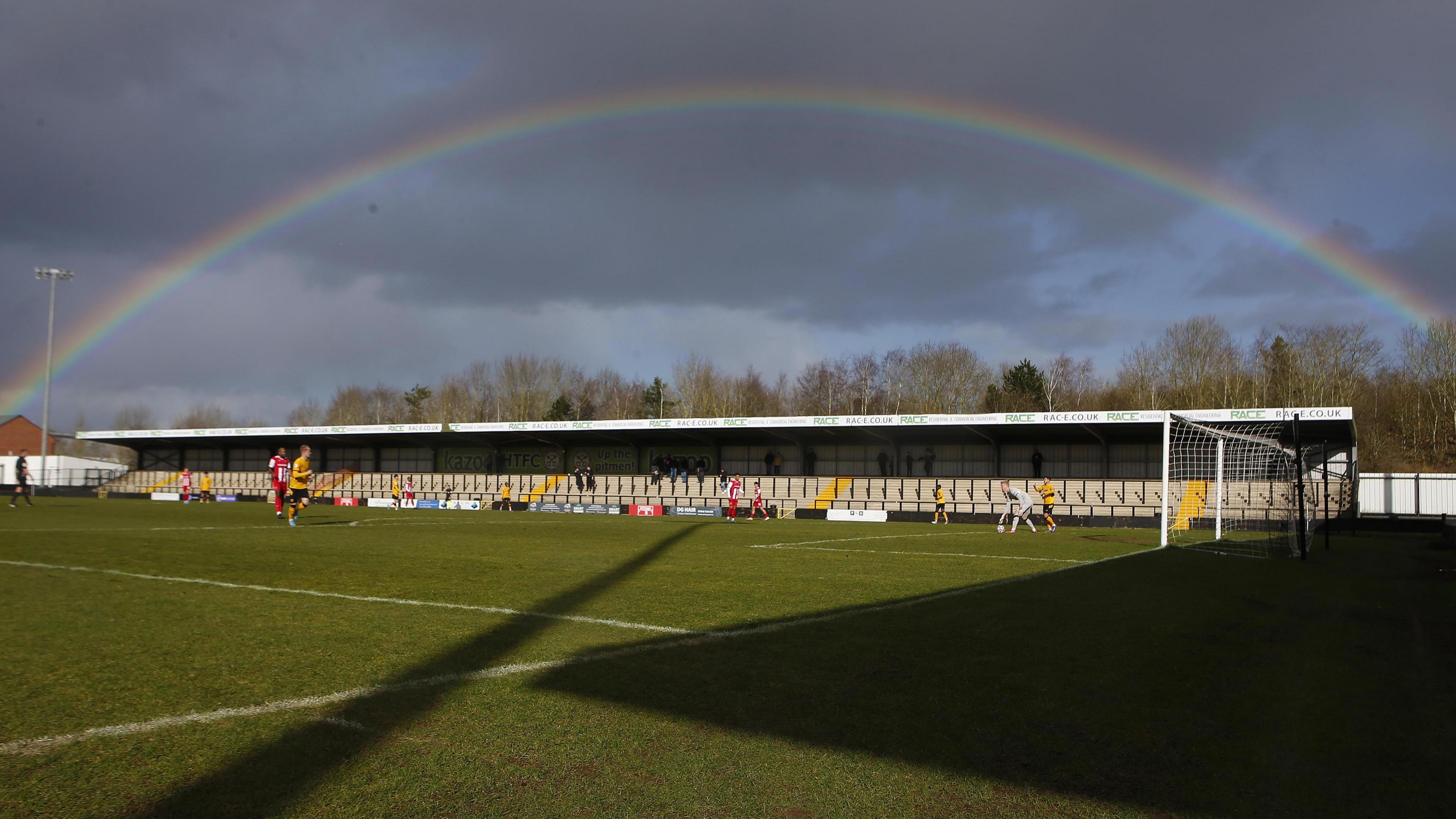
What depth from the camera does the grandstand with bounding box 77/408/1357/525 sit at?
3675cm

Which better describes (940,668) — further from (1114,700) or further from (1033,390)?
(1033,390)

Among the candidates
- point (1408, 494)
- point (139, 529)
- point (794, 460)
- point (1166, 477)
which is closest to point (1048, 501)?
point (1166, 477)

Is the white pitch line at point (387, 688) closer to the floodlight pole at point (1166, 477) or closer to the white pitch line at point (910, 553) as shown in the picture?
the white pitch line at point (910, 553)

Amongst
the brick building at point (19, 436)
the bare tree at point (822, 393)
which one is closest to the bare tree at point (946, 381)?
the bare tree at point (822, 393)

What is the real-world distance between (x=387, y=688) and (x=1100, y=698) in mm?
4175

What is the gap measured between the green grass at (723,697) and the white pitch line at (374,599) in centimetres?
16

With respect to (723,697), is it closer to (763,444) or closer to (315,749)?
(315,749)

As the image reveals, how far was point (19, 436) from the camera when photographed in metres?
101

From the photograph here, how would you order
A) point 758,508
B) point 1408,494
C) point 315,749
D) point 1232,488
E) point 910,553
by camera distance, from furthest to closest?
point 1408,494 → point 758,508 → point 1232,488 → point 910,553 → point 315,749

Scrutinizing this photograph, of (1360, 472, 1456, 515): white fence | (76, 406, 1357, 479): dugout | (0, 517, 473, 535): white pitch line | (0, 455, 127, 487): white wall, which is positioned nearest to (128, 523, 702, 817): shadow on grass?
(0, 517, 473, 535): white pitch line

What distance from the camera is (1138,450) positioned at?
138 feet

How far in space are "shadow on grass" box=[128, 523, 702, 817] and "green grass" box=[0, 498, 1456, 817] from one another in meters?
0.02

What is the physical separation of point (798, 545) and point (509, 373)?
2859 inches

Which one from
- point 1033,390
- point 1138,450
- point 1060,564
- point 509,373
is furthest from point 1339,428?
point 509,373
